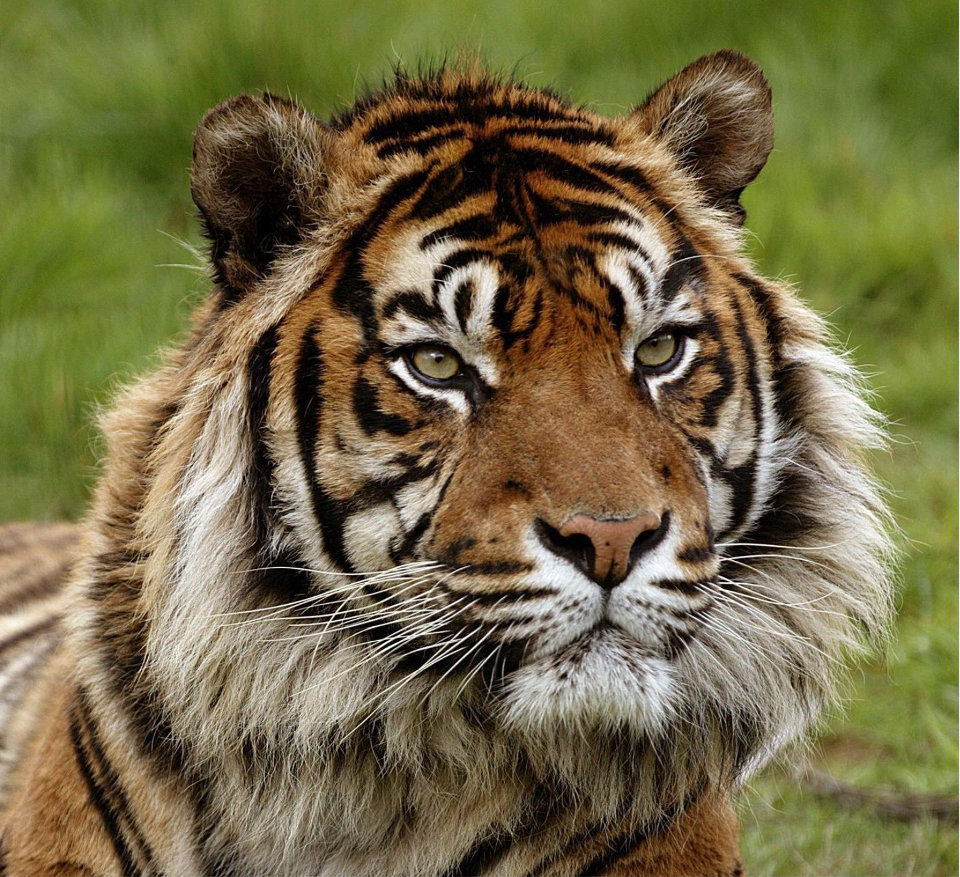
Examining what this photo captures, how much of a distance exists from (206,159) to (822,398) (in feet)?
4.16

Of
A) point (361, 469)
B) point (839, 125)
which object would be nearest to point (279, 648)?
point (361, 469)

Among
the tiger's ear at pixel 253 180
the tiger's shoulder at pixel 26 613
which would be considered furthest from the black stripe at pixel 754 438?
the tiger's shoulder at pixel 26 613

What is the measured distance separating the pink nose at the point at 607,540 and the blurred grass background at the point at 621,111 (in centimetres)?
165

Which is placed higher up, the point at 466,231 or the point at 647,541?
the point at 466,231

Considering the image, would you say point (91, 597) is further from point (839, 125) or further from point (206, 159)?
point (839, 125)

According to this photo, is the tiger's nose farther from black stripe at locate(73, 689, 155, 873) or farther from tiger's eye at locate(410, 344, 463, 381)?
black stripe at locate(73, 689, 155, 873)

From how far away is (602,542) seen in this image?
6.83 feet

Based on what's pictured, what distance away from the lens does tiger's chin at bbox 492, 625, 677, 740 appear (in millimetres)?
2176

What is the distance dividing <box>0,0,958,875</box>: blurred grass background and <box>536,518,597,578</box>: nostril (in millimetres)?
1659

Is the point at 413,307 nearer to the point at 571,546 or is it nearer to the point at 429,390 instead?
the point at 429,390

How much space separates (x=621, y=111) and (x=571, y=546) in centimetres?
200

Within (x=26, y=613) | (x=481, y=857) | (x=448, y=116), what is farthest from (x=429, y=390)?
(x=26, y=613)

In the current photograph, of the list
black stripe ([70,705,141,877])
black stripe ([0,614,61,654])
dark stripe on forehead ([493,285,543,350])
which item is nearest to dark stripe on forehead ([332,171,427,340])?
dark stripe on forehead ([493,285,543,350])

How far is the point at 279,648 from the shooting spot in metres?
2.48
